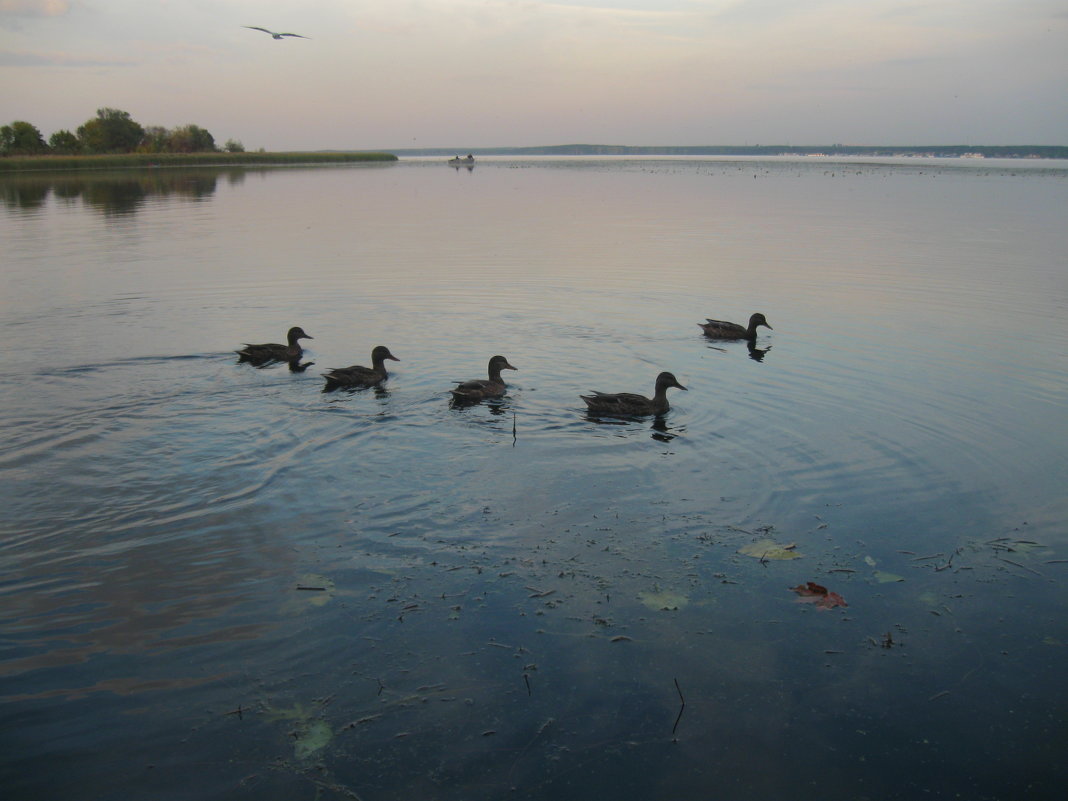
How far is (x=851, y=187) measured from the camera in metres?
63.3

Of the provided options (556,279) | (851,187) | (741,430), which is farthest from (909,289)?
(851,187)

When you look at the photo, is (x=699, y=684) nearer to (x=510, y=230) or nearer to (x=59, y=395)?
(x=59, y=395)

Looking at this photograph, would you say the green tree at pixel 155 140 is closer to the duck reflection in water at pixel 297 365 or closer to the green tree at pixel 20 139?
the green tree at pixel 20 139

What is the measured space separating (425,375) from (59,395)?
534 centimetres

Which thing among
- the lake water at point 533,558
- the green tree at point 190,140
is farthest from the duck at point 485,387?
the green tree at point 190,140

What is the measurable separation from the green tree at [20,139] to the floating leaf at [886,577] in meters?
127

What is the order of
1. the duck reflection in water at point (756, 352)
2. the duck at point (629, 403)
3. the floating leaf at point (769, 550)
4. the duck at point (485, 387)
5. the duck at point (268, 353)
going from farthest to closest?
the duck reflection in water at point (756, 352) < the duck at point (268, 353) < the duck at point (485, 387) < the duck at point (629, 403) < the floating leaf at point (769, 550)

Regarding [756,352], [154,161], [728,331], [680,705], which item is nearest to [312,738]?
[680,705]

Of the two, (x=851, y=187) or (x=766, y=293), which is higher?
(x=851, y=187)

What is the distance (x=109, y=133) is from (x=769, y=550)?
136 meters

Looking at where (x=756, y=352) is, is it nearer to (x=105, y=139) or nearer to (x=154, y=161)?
(x=154, y=161)

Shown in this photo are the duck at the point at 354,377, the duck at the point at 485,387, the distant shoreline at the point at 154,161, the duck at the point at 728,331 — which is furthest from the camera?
the distant shoreline at the point at 154,161

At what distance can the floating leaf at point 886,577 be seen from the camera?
281 inches

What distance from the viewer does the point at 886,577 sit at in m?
7.20
